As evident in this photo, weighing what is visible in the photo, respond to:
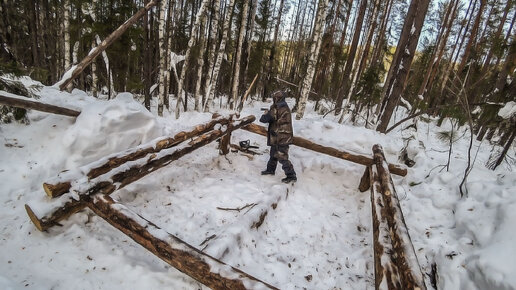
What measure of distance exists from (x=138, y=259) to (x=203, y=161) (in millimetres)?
2945

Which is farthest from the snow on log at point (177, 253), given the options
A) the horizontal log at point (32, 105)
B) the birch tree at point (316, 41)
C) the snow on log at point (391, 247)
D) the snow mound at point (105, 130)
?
the birch tree at point (316, 41)

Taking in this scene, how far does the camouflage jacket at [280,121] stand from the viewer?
5160 mm

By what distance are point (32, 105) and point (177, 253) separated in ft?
10.7

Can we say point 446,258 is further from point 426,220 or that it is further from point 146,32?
point 146,32

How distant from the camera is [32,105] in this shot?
3734mm

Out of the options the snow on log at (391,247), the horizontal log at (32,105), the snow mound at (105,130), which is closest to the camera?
the snow on log at (391,247)

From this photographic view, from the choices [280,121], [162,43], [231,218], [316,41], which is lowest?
[231,218]

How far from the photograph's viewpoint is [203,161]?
5594mm

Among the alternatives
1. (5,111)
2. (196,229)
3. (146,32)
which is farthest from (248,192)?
(146,32)

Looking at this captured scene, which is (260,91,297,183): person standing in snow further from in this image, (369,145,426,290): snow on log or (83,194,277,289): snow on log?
(83,194,277,289): snow on log

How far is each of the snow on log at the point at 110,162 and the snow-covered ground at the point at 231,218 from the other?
11.8 inches

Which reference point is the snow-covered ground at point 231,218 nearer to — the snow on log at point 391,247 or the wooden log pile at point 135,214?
the wooden log pile at point 135,214

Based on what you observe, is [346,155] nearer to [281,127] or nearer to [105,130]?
[281,127]

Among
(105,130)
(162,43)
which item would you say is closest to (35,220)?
(105,130)
